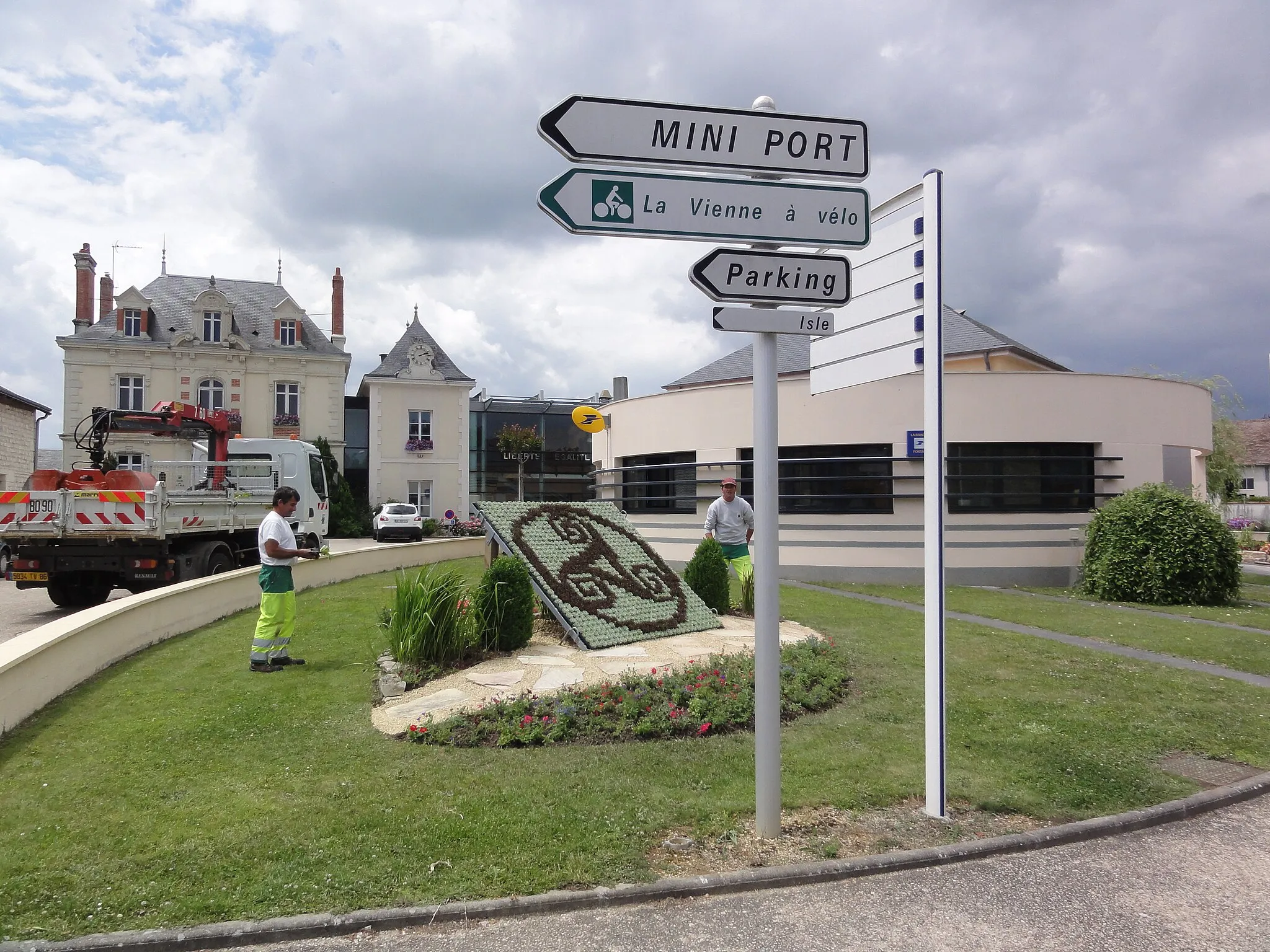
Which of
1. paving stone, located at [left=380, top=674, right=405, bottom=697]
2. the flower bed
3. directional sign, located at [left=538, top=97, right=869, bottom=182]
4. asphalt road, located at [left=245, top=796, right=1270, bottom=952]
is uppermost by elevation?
directional sign, located at [left=538, top=97, right=869, bottom=182]

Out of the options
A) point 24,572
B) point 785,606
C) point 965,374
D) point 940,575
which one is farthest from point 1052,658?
point 24,572

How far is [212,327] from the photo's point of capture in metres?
41.9

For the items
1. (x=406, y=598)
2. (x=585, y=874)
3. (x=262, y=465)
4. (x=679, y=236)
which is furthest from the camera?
(x=262, y=465)

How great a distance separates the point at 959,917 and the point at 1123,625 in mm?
9564

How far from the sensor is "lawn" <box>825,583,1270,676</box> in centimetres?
950

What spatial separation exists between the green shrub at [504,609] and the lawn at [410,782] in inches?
52.7

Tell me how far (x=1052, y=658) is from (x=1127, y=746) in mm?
3270

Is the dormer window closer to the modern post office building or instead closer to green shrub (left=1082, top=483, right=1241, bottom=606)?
the modern post office building

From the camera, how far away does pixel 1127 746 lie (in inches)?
228

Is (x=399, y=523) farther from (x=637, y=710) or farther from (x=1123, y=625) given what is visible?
(x=637, y=710)

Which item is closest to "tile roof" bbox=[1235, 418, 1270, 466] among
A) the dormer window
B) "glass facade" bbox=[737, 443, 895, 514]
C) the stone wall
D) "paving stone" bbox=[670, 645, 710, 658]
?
"glass facade" bbox=[737, 443, 895, 514]

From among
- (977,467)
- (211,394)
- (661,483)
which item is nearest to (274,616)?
(661,483)

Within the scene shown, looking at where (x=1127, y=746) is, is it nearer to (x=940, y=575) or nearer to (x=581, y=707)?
(x=940, y=575)

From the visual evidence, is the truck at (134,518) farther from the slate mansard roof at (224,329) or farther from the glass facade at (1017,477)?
the slate mansard roof at (224,329)
